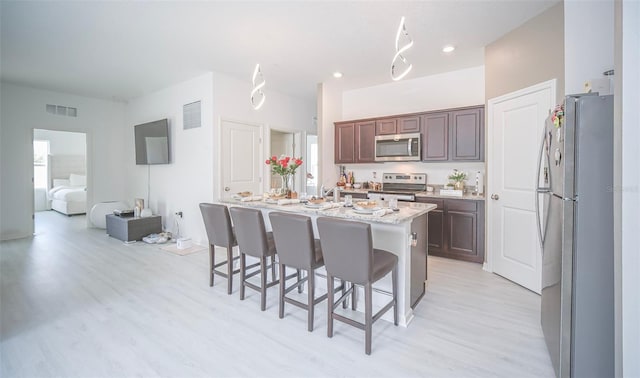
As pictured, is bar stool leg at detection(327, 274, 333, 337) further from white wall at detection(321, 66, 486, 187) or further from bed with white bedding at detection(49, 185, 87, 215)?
bed with white bedding at detection(49, 185, 87, 215)

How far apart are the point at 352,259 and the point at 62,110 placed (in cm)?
690

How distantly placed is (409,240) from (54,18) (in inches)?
162

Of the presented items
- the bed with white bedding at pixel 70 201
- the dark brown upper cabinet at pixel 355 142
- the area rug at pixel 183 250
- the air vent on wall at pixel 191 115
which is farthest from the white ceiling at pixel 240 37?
the bed with white bedding at pixel 70 201

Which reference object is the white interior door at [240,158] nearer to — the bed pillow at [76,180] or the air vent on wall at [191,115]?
the air vent on wall at [191,115]

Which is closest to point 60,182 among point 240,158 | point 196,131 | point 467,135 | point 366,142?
point 196,131

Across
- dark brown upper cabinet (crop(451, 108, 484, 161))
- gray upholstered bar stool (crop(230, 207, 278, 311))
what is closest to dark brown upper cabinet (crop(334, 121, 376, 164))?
dark brown upper cabinet (crop(451, 108, 484, 161))

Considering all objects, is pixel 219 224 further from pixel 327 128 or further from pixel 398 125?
pixel 398 125

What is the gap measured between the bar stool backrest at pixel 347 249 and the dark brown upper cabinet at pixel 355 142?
325cm

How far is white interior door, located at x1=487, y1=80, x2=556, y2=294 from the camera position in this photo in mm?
3006

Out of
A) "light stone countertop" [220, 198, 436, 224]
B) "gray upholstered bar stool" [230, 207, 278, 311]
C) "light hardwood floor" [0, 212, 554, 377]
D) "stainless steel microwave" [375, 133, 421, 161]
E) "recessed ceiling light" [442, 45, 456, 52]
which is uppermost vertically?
"recessed ceiling light" [442, 45, 456, 52]

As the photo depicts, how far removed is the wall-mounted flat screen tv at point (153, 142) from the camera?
5359mm

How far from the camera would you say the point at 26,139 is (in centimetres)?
545

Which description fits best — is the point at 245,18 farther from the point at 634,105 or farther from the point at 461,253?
the point at 461,253

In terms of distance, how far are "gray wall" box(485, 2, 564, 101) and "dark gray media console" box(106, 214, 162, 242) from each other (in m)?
5.68
